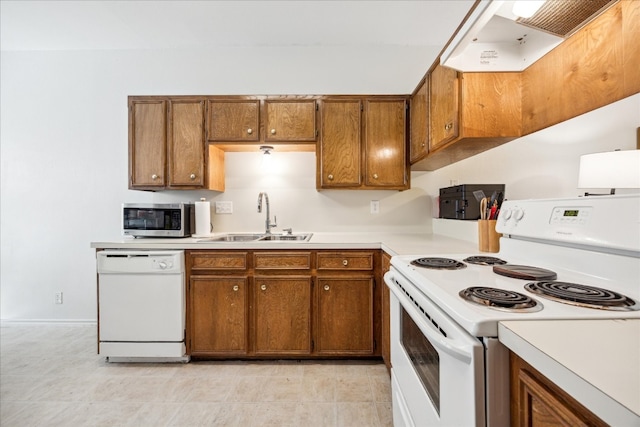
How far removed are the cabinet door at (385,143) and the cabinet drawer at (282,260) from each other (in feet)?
2.75

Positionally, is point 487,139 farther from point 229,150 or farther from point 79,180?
point 79,180

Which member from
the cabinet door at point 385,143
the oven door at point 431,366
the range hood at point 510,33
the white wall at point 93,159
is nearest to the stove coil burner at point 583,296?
the oven door at point 431,366

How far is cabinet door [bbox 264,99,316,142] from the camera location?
7.71 feet

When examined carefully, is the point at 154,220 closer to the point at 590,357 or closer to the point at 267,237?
the point at 267,237

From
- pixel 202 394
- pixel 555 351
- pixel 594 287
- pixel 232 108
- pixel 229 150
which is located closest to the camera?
pixel 555 351

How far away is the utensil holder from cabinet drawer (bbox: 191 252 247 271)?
151 cm

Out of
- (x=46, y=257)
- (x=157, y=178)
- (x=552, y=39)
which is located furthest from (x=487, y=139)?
(x=46, y=257)

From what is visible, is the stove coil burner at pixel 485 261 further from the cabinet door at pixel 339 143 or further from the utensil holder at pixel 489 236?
the cabinet door at pixel 339 143

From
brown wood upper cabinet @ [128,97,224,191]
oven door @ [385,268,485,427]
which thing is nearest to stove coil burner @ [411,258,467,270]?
oven door @ [385,268,485,427]

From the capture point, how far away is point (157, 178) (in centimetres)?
237

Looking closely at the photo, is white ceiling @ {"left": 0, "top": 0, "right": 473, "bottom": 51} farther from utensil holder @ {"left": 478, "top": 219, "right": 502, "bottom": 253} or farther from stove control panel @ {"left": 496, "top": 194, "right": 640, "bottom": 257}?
stove control panel @ {"left": 496, "top": 194, "right": 640, "bottom": 257}

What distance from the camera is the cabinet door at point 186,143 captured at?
2.35m

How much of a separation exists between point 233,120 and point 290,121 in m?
0.47

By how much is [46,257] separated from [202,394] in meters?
2.31
